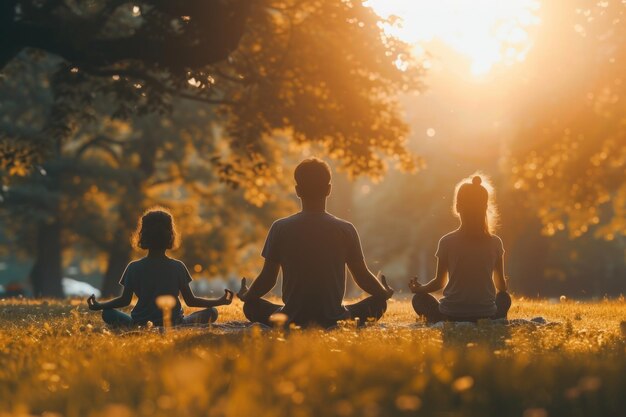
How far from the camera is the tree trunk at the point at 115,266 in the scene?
38188 millimetres

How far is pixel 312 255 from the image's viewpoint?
9.87m

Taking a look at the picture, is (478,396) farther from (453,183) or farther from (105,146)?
(453,183)

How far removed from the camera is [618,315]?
1396 cm

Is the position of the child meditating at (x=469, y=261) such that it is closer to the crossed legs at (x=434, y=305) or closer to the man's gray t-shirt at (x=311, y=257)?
the crossed legs at (x=434, y=305)

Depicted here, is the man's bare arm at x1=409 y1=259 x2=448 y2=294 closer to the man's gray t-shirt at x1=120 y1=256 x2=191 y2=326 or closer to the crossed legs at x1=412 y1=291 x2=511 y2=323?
the crossed legs at x1=412 y1=291 x2=511 y2=323

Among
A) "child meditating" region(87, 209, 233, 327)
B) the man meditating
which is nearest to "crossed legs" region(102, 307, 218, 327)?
"child meditating" region(87, 209, 233, 327)

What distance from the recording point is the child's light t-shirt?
1086cm

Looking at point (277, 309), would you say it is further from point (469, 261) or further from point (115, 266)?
point (115, 266)

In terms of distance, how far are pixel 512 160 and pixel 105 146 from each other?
58.3 ft

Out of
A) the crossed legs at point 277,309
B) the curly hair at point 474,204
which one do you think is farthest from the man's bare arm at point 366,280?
the curly hair at point 474,204

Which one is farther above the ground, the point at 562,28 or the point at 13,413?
the point at 562,28

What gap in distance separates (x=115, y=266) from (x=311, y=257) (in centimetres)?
2993

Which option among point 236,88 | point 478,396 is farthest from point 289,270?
point 236,88

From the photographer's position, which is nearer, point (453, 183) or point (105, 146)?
point (105, 146)
